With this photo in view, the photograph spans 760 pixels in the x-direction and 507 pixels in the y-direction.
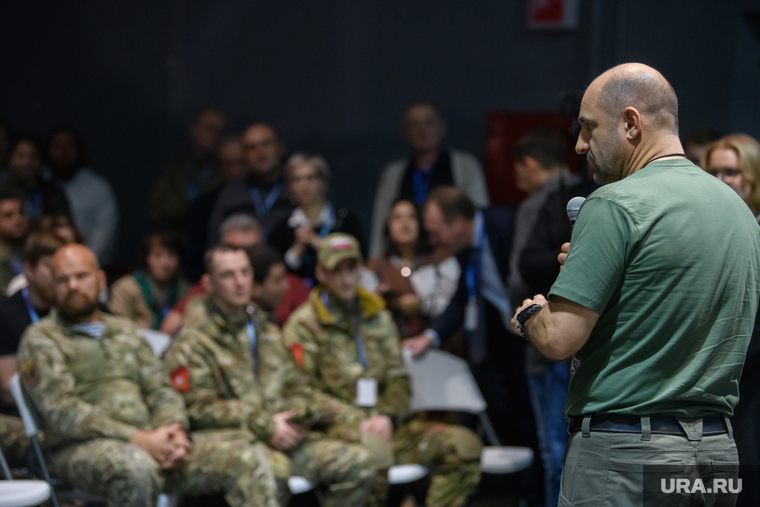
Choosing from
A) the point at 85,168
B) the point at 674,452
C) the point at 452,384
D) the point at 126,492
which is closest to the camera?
the point at 674,452

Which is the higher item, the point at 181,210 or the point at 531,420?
the point at 181,210

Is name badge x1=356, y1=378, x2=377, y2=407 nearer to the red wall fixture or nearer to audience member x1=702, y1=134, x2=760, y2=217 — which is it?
audience member x1=702, y1=134, x2=760, y2=217

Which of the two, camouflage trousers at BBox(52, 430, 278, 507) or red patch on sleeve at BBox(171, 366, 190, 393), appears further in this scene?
red patch on sleeve at BBox(171, 366, 190, 393)

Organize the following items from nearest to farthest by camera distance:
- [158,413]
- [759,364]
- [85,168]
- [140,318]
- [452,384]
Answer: [759,364], [158,413], [452,384], [140,318], [85,168]

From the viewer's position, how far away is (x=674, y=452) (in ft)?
5.29

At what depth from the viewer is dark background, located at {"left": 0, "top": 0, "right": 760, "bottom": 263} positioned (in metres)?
6.05

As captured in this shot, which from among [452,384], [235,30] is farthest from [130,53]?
[452,384]

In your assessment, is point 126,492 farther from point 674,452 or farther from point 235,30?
point 235,30

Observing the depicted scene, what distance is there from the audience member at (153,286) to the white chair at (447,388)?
61.7 inches

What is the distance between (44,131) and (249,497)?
4688mm

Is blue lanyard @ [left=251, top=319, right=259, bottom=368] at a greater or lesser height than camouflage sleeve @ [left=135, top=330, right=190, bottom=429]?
greater

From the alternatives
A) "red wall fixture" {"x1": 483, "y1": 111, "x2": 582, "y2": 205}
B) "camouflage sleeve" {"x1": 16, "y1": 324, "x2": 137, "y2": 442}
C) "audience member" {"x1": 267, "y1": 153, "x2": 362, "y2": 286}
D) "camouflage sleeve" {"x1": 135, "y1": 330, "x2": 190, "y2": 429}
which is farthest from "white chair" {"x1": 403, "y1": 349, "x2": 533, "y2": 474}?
"red wall fixture" {"x1": 483, "y1": 111, "x2": 582, "y2": 205}

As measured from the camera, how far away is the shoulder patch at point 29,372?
318cm

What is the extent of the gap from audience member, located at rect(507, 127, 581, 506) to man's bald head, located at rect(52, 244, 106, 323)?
1.73m
